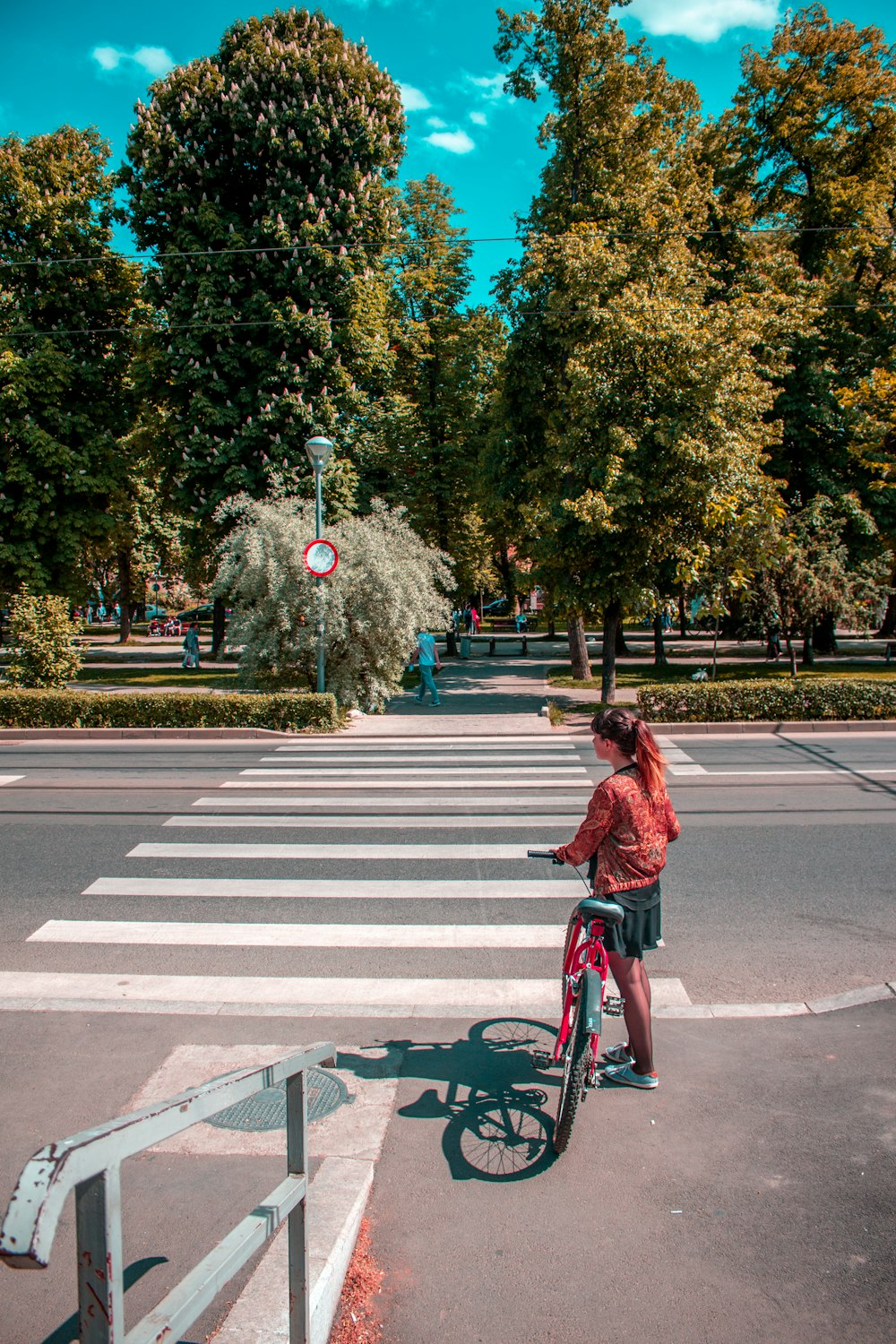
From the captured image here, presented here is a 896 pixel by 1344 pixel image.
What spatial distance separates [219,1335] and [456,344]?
30560mm

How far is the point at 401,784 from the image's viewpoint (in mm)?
11891

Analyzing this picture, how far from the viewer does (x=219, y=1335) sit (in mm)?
2816

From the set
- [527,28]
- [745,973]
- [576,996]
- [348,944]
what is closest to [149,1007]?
[348,944]

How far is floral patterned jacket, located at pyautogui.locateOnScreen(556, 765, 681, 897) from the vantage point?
4258 mm

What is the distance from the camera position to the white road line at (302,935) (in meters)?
6.50

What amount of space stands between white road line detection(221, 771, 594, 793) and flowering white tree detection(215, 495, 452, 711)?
20.6 ft

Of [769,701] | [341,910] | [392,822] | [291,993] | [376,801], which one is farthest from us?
[769,701]

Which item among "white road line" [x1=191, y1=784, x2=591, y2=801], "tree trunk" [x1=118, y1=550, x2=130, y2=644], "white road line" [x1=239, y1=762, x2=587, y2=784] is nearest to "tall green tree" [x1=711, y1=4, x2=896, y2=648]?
"white road line" [x1=239, y1=762, x2=587, y2=784]

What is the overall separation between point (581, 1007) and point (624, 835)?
0.78 meters

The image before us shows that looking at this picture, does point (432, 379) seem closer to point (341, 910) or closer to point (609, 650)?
point (609, 650)

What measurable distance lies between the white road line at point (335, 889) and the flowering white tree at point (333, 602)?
34.0ft

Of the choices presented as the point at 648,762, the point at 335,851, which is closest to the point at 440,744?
the point at 335,851

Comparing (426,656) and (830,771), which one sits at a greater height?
(426,656)

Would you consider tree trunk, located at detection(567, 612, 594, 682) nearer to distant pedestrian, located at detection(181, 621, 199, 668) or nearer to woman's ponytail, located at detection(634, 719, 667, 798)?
distant pedestrian, located at detection(181, 621, 199, 668)
